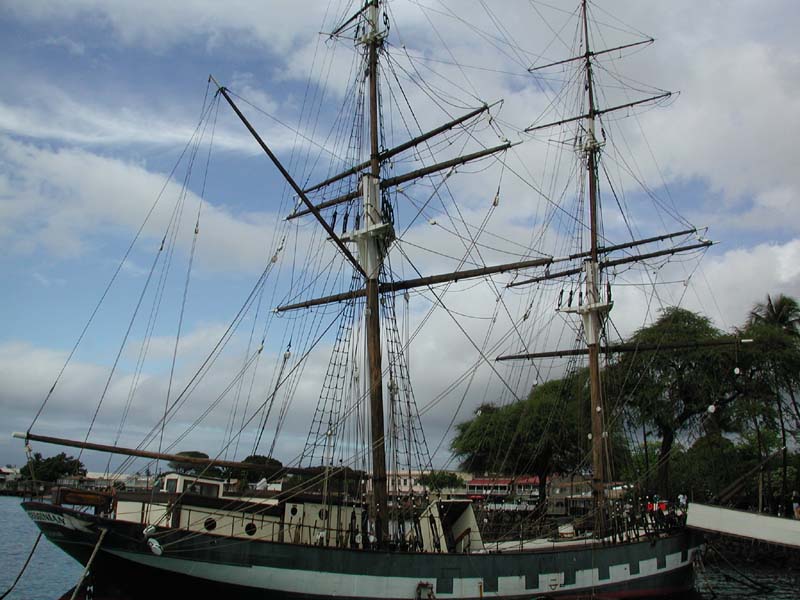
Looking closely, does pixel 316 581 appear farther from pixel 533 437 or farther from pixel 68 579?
pixel 533 437

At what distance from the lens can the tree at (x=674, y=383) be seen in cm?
3838

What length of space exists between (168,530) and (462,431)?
158 ft

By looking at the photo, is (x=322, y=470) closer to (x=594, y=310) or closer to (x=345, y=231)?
(x=345, y=231)

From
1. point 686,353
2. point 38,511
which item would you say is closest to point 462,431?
point 686,353

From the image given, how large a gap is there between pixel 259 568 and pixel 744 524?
17.9 m

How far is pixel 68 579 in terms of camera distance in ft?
86.9

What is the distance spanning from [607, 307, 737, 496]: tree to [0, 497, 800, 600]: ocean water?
7.01 m

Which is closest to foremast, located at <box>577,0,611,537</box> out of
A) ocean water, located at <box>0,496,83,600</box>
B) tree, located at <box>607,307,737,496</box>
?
tree, located at <box>607,307,737,496</box>

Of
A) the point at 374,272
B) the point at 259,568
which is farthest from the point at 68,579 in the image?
the point at 374,272

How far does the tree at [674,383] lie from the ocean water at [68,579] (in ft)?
23.0

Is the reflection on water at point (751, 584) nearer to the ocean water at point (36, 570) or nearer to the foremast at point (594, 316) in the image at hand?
the foremast at point (594, 316)

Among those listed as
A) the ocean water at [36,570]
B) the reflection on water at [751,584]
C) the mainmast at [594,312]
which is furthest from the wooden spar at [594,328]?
the ocean water at [36,570]

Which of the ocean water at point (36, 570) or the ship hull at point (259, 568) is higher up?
the ship hull at point (259, 568)

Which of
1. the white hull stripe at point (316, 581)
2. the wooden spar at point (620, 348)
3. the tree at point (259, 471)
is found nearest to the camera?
the white hull stripe at point (316, 581)
